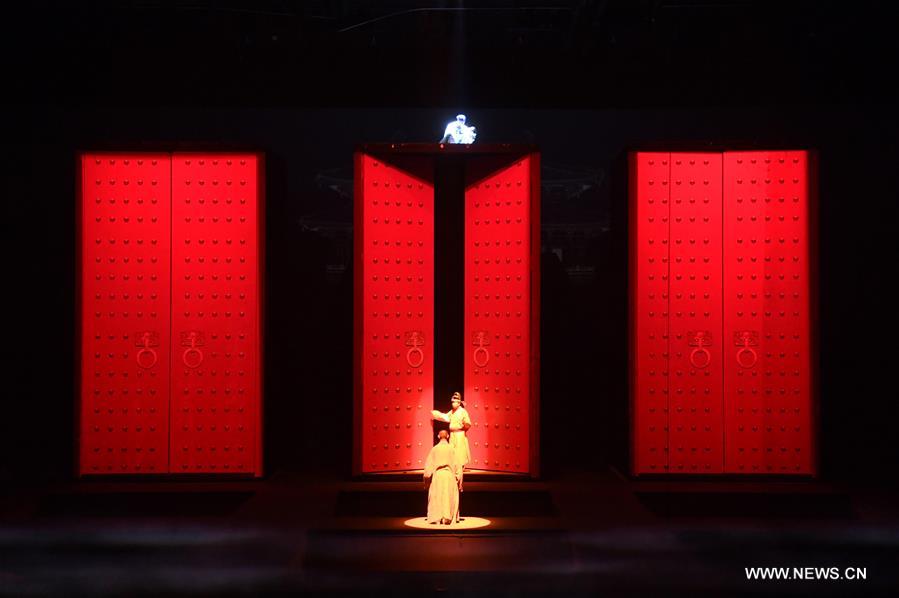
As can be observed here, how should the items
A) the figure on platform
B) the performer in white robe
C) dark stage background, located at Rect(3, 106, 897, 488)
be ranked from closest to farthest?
the figure on platform < the performer in white robe < dark stage background, located at Rect(3, 106, 897, 488)

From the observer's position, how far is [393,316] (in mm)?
10469

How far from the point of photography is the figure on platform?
838 centimetres

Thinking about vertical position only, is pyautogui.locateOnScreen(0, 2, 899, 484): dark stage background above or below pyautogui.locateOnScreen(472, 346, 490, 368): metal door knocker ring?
above

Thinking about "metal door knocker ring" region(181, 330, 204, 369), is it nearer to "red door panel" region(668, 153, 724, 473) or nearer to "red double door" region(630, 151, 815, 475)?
"red double door" region(630, 151, 815, 475)

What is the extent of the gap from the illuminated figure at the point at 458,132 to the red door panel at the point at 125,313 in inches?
121

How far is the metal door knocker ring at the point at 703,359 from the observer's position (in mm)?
10359

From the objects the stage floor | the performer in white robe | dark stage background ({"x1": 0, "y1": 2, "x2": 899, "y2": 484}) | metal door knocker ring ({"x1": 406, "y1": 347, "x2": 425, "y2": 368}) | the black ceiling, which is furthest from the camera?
dark stage background ({"x1": 0, "y1": 2, "x2": 899, "y2": 484})

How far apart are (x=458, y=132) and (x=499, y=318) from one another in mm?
2194

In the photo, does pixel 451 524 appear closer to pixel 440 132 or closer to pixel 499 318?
pixel 499 318

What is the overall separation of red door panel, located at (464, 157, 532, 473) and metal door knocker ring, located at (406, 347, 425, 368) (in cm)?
49

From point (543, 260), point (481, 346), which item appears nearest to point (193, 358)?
point (481, 346)

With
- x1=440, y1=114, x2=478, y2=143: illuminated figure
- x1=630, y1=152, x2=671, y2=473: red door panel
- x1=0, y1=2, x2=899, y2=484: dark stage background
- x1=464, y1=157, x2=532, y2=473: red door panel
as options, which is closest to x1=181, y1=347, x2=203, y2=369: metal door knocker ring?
x1=0, y1=2, x2=899, y2=484: dark stage background

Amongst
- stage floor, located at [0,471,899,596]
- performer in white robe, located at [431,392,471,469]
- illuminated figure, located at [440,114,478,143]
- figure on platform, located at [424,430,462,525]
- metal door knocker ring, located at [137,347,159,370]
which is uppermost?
illuminated figure, located at [440,114,478,143]

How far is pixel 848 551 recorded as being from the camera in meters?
7.55
